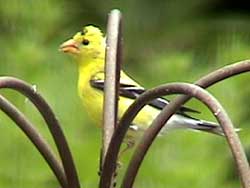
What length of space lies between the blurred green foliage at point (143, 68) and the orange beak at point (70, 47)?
0.19 meters

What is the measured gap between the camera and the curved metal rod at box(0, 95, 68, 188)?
59.0 inches

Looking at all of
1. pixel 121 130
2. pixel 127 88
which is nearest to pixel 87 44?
pixel 127 88

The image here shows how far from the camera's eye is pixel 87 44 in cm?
207

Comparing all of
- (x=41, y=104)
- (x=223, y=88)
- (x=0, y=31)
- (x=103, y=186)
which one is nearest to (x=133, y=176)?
(x=103, y=186)

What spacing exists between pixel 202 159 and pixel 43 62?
538mm

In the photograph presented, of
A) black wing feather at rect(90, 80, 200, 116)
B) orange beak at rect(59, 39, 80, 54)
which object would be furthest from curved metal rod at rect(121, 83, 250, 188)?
black wing feather at rect(90, 80, 200, 116)

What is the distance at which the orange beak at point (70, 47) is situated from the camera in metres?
1.96

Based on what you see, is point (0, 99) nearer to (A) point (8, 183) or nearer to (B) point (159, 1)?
(A) point (8, 183)

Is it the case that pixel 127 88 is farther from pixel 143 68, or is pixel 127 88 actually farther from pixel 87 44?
pixel 143 68

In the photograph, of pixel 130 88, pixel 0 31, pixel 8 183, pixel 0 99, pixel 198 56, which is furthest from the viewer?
pixel 198 56

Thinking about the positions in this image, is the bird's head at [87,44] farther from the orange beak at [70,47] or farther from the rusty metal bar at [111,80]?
the rusty metal bar at [111,80]

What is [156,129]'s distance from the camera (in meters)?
1.51

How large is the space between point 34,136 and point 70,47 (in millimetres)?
462

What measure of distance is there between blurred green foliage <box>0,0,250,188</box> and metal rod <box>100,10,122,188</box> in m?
0.58
